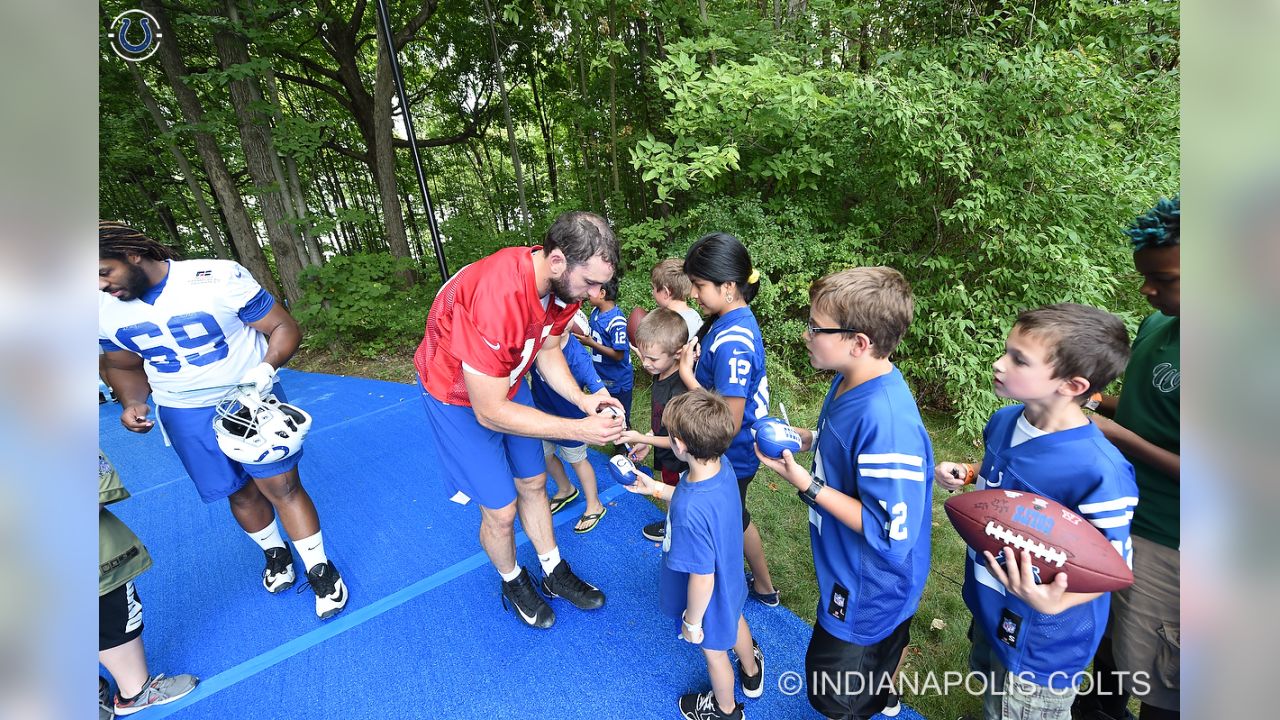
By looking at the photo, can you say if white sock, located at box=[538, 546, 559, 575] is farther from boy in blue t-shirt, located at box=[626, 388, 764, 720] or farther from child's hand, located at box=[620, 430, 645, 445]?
boy in blue t-shirt, located at box=[626, 388, 764, 720]

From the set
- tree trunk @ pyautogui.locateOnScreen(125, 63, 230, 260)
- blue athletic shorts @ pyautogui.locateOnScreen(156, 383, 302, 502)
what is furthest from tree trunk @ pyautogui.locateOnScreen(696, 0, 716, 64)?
tree trunk @ pyautogui.locateOnScreen(125, 63, 230, 260)

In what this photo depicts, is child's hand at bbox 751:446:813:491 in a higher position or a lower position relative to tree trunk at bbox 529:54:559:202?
lower

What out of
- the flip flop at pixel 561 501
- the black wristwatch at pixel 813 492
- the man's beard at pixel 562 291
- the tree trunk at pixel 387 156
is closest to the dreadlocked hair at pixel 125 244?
the man's beard at pixel 562 291

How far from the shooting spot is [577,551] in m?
3.18

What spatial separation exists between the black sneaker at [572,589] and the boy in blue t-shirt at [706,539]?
2.86 feet

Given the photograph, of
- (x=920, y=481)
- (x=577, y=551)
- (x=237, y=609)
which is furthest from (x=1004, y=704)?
(x=237, y=609)

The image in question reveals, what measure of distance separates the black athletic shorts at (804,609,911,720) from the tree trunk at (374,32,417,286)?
854cm

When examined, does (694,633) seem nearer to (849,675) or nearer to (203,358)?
(849,675)

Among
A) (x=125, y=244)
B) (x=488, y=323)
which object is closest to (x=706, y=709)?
(x=488, y=323)

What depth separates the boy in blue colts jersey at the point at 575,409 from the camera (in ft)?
10.4

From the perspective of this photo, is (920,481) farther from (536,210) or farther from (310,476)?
(536,210)

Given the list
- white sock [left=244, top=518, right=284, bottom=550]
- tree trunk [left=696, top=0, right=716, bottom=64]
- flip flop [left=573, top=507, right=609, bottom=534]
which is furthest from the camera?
tree trunk [left=696, top=0, right=716, bottom=64]

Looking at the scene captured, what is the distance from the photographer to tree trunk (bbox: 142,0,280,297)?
7.00m

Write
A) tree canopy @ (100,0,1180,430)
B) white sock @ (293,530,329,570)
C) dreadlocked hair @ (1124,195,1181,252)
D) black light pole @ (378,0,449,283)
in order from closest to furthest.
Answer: dreadlocked hair @ (1124,195,1181,252)
white sock @ (293,530,329,570)
black light pole @ (378,0,449,283)
tree canopy @ (100,0,1180,430)
